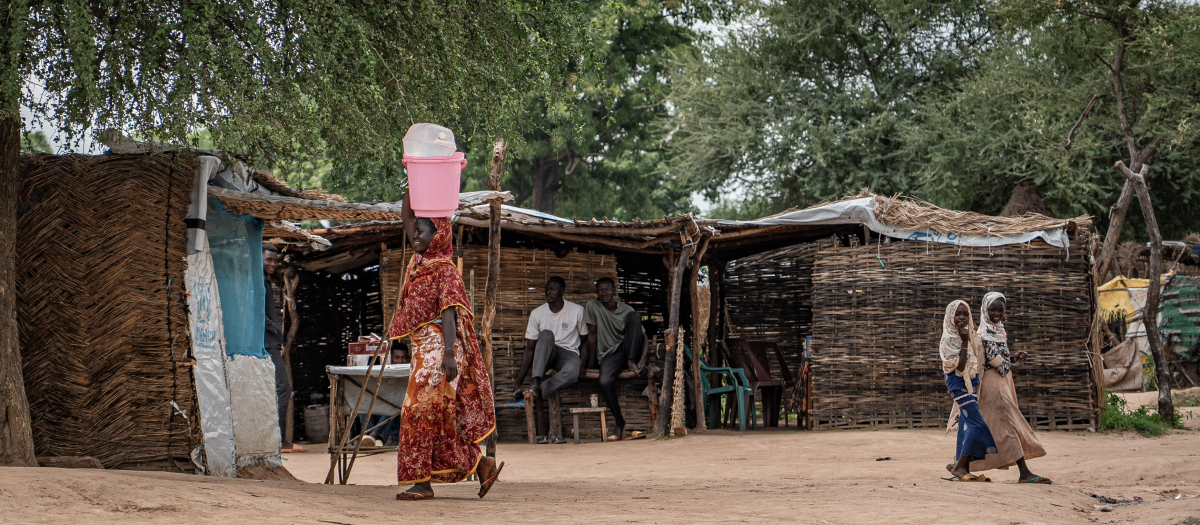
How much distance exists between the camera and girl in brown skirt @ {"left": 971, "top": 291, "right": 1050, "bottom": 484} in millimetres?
7207

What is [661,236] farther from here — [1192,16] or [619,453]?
[1192,16]

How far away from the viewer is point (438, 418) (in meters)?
5.55

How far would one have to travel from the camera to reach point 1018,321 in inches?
441

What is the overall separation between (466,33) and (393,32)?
461 mm

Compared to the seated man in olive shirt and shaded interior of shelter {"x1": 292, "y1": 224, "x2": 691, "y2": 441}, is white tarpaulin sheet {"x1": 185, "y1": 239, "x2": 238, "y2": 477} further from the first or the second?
the seated man in olive shirt

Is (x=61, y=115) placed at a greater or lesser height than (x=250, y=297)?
greater

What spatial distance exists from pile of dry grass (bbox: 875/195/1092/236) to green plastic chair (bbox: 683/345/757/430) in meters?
2.68

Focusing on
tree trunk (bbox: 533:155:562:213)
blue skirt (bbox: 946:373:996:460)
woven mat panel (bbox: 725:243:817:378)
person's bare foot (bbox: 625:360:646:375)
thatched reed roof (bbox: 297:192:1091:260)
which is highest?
tree trunk (bbox: 533:155:562:213)

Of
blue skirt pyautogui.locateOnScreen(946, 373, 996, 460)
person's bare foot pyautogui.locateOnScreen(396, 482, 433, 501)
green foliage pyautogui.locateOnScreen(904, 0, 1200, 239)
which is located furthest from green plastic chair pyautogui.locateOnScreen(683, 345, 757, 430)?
person's bare foot pyautogui.locateOnScreen(396, 482, 433, 501)

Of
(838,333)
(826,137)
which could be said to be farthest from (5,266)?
(826,137)

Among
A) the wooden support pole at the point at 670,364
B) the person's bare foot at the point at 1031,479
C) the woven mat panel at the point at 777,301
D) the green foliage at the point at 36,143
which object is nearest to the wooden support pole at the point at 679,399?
the wooden support pole at the point at 670,364

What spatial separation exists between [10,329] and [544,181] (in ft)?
65.9

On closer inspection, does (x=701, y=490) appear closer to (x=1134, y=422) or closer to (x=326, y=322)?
(x=1134, y=422)

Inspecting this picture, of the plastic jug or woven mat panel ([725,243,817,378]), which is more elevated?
the plastic jug
